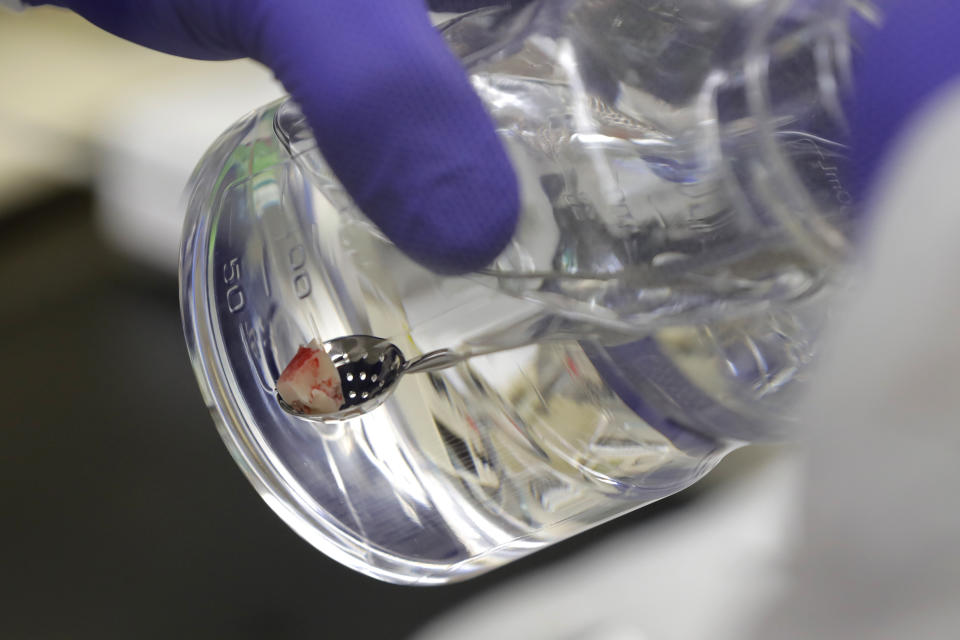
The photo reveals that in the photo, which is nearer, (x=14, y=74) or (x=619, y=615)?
(x=619, y=615)

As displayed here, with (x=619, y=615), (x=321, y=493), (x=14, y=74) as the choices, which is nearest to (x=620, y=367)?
(x=321, y=493)

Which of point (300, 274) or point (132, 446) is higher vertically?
point (300, 274)

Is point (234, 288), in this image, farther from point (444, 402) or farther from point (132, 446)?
point (132, 446)

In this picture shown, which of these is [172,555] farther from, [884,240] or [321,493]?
[884,240]

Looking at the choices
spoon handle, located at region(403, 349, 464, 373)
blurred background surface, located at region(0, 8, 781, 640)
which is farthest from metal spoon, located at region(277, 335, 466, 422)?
blurred background surface, located at region(0, 8, 781, 640)

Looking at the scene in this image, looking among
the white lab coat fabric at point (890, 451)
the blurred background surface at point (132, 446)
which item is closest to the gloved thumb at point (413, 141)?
the white lab coat fabric at point (890, 451)

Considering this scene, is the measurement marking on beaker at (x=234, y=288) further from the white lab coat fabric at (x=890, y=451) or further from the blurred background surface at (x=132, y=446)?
the blurred background surface at (x=132, y=446)

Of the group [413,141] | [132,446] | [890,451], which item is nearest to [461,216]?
[413,141]
